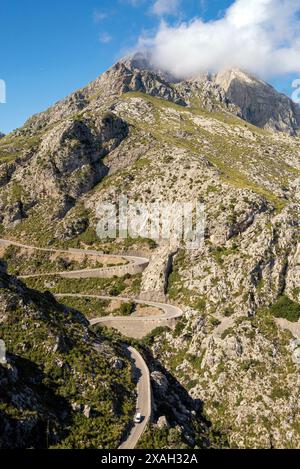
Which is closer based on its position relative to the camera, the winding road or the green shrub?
the winding road

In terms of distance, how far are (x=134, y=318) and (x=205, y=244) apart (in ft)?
99.5

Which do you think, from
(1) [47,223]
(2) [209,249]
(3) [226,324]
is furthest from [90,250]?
(3) [226,324]

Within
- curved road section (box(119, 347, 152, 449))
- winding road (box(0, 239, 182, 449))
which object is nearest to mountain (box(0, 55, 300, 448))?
winding road (box(0, 239, 182, 449))

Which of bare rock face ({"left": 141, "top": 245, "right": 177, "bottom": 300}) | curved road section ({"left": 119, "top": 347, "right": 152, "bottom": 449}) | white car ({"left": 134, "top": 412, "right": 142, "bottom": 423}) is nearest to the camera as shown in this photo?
curved road section ({"left": 119, "top": 347, "right": 152, "bottom": 449})

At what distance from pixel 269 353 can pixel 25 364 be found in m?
51.8

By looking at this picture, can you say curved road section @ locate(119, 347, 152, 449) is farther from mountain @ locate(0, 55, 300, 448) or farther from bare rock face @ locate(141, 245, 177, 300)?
bare rock face @ locate(141, 245, 177, 300)

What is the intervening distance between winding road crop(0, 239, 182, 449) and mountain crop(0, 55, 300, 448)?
11.2 feet

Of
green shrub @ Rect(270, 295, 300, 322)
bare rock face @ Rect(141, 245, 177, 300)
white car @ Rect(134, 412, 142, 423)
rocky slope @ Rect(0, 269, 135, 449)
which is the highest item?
bare rock face @ Rect(141, 245, 177, 300)

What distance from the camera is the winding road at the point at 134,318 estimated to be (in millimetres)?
59344

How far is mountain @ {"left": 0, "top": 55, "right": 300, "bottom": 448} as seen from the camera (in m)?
85.3

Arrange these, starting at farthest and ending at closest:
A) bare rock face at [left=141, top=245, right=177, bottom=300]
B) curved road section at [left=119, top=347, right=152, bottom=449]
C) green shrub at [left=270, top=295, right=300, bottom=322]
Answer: bare rock face at [left=141, top=245, right=177, bottom=300], green shrub at [left=270, top=295, right=300, bottom=322], curved road section at [left=119, top=347, right=152, bottom=449]

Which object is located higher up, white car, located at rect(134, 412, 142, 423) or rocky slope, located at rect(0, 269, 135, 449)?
rocky slope, located at rect(0, 269, 135, 449)

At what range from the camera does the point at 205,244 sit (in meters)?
120
